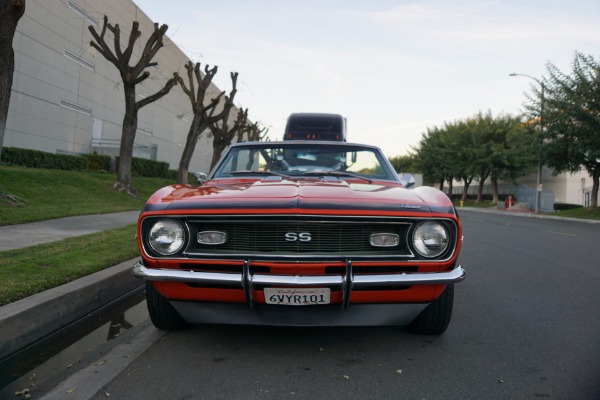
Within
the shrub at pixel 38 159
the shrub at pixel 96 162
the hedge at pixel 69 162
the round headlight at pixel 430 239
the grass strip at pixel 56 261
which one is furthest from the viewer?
the shrub at pixel 96 162

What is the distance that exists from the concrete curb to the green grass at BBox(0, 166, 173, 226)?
485 centimetres

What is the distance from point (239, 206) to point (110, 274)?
2.46m

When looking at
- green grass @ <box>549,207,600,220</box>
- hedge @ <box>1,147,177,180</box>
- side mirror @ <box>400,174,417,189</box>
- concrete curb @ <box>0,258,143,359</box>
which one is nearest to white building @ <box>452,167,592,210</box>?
green grass @ <box>549,207,600,220</box>

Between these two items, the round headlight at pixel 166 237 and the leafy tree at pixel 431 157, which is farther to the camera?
the leafy tree at pixel 431 157

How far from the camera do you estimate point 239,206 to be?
314 cm

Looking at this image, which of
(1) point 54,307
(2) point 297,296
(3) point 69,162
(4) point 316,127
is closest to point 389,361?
(2) point 297,296

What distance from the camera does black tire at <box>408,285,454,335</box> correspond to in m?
3.54

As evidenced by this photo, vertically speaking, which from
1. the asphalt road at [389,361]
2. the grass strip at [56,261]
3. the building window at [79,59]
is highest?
the building window at [79,59]

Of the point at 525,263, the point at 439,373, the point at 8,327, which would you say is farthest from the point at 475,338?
the point at 525,263

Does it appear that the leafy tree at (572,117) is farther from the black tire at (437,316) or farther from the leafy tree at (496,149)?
the black tire at (437,316)

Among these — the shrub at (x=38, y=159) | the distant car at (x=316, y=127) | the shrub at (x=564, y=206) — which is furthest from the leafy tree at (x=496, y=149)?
the shrub at (x=38, y=159)

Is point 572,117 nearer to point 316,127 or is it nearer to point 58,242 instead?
point 316,127

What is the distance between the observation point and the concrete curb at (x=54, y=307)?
3.40 m

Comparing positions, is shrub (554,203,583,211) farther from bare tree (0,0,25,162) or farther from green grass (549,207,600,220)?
bare tree (0,0,25,162)
